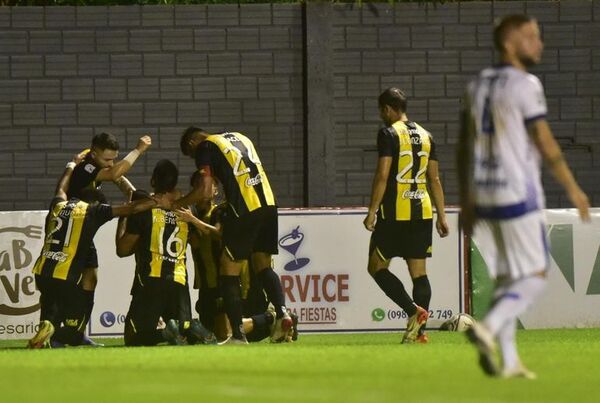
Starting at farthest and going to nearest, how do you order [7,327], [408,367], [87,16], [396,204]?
[87,16], [7,327], [396,204], [408,367]

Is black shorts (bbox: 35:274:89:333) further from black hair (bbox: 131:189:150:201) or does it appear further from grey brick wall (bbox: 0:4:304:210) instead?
grey brick wall (bbox: 0:4:304:210)

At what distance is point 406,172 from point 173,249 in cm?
200

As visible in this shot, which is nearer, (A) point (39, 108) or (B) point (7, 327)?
(B) point (7, 327)

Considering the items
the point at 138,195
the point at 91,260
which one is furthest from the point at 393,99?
the point at 91,260

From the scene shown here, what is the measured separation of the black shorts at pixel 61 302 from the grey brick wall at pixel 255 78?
4.72m

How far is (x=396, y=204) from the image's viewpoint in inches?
522

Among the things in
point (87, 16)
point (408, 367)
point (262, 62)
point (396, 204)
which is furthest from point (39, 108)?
point (408, 367)

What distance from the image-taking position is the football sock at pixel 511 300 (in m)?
8.00

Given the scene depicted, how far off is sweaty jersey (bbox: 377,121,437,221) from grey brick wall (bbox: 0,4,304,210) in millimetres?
5191

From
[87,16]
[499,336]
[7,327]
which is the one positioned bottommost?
[7,327]

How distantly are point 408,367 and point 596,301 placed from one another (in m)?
7.56

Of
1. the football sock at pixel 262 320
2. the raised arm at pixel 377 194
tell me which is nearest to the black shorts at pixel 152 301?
the football sock at pixel 262 320

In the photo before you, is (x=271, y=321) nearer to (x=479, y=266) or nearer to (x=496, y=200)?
(x=479, y=266)

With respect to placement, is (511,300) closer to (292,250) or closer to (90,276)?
(90,276)
